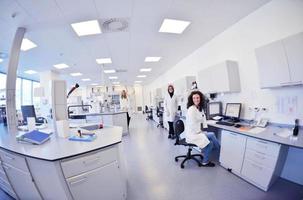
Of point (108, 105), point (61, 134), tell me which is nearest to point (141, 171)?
point (61, 134)

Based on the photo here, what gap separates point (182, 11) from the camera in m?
2.49

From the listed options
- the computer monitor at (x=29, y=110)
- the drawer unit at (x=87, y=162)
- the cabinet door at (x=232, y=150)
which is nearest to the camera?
the drawer unit at (x=87, y=162)

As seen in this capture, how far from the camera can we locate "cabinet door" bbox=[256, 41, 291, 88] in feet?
6.01

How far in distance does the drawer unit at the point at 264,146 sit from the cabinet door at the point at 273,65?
813 millimetres

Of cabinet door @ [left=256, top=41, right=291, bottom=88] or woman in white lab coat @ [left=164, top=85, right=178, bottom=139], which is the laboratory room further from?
woman in white lab coat @ [left=164, top=85, right=178, bottom=139]

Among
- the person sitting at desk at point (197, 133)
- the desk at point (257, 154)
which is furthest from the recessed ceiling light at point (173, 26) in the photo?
the desk at point (257, 154)

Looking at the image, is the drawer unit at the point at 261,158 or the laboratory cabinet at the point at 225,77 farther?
the laboratory cabinet at the point at 225,77

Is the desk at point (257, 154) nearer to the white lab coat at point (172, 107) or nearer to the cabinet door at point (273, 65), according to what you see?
the cabinet door at point (273, 65)

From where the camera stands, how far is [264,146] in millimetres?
1820

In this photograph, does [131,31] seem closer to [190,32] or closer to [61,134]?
[190,32]

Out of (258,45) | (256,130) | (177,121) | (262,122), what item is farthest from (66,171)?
(258,45)

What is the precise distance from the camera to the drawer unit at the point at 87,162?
3.98 feet

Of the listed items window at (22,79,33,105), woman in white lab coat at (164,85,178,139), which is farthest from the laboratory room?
window at (22,79,33,105)

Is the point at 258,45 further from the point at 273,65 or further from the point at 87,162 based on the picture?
the point at 87,162
